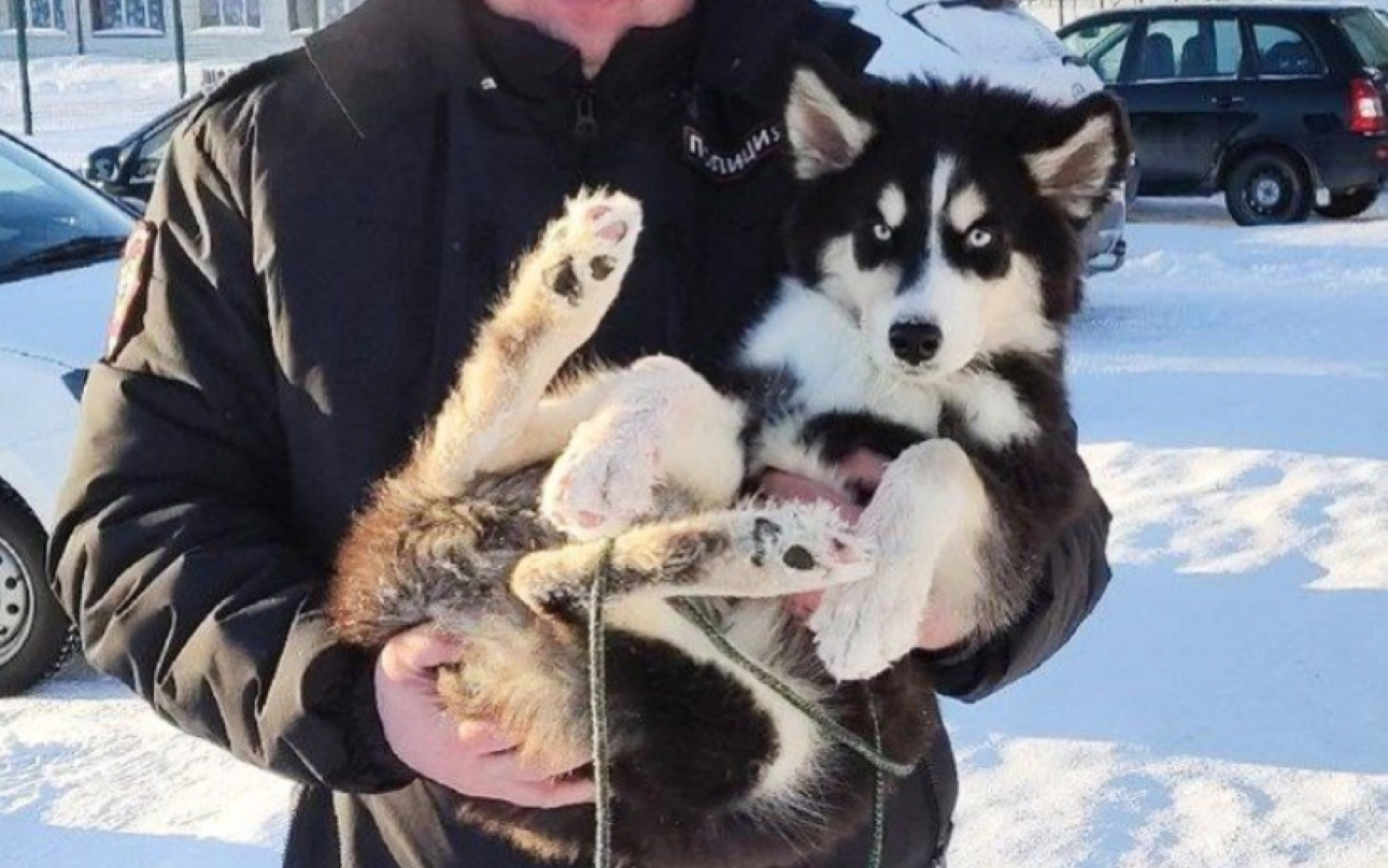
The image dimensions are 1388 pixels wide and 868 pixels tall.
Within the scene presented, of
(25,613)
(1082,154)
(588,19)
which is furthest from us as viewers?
(25,613)

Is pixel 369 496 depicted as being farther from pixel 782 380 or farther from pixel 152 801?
pixel 152 801

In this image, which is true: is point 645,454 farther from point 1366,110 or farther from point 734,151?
point 1366,110

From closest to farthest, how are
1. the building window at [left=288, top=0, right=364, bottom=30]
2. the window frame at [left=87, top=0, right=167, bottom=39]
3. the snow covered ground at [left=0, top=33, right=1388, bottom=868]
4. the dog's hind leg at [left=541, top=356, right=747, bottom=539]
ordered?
the dog's hind leg at [left=541, top=356, right=747, bottom=539] < the snow covered ground at [left=0, top=33, right=1388, bottom=868] < the building window at [left=288, top=0, right=364, bottom=30] < the window frame at [left=87, top=0, right=167, bottom=39]

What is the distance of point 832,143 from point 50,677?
414 cm

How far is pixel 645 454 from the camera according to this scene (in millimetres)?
2057

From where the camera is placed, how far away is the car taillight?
615 inches

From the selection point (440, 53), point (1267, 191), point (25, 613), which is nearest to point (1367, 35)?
point (1267, 191)

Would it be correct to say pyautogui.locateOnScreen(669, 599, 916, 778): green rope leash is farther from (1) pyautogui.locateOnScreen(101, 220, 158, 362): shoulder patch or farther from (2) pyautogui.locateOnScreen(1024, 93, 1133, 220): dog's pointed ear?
(2) pyautogui.locateOnScreen(1024, 93, 1133, 220): dog's pointed ear

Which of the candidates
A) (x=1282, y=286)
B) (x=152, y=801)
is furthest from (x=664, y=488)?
(x=1282, y=286)

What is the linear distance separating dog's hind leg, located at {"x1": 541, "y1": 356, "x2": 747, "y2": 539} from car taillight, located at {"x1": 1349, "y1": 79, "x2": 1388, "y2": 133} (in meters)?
14.5

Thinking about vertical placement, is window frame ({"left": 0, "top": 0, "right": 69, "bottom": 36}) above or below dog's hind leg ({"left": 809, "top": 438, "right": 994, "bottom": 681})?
below

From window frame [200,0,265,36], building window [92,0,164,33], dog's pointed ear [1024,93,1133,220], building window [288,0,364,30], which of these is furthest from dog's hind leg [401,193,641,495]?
building window [92,0,164,33]

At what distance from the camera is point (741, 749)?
214cm

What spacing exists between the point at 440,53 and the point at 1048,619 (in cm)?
102
